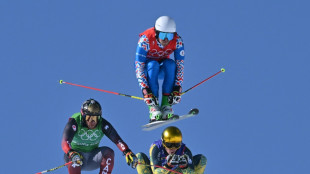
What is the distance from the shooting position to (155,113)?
16.7 metres

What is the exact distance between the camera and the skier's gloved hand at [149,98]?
16.7 m

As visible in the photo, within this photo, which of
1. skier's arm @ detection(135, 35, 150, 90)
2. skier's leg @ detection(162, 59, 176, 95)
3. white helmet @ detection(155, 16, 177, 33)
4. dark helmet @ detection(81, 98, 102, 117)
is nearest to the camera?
dark helmet @ detection(81, 98, 102, 117)

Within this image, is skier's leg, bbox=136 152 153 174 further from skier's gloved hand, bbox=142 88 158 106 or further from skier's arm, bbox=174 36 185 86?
skier's arm, bbox=174 36 185 86

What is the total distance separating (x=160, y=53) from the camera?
1694 cm

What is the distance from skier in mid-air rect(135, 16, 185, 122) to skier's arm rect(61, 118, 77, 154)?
5.55 feet

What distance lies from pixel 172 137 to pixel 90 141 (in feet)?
4.22

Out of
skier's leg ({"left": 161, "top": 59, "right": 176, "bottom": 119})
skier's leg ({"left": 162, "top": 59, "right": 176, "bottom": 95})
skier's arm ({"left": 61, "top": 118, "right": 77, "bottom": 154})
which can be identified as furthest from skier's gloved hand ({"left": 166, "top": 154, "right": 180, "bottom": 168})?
skier's leg ({"left": 162, "top": 59, "right": 176, "bottom": 95})

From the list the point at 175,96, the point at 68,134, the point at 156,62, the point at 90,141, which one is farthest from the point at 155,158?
the point at 156,62

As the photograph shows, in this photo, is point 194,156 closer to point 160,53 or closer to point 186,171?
point 186,171

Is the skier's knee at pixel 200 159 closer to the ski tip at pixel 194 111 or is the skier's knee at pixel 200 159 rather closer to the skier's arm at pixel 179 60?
the ski tip at pixel 194 111

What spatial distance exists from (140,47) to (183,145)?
6.80 feet

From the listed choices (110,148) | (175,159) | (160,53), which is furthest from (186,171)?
(160,53)

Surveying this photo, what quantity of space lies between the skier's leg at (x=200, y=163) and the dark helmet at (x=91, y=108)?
5.19 feet

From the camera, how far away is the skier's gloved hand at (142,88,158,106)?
16734 mm
